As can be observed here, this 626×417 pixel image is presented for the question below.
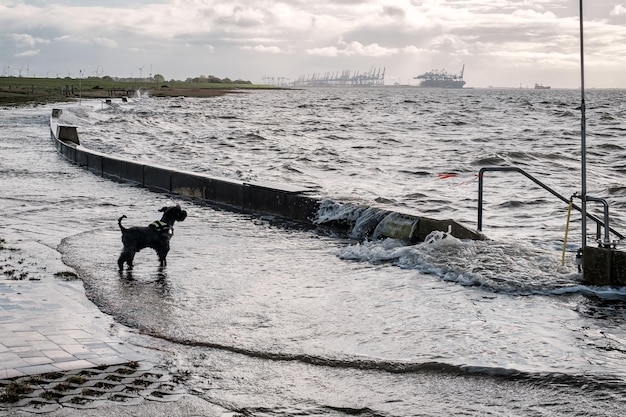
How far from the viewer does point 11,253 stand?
10188 millimetres

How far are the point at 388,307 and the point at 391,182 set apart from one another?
16556 millimetres

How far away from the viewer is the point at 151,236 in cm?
957

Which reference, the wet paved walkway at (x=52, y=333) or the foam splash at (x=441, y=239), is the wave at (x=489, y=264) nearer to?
the foam splash at (x=441, y=239)

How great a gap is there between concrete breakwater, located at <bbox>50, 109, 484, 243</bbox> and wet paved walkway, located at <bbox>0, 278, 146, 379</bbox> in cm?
521

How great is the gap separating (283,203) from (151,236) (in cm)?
490

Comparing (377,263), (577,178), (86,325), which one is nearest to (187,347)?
(86,325)

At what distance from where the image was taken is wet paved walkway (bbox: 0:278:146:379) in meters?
5.89

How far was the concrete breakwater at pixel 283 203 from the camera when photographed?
11703 millimetres

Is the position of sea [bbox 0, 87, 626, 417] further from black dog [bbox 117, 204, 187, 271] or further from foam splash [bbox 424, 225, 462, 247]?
black dog [bbox 117, 204, 187, 271]

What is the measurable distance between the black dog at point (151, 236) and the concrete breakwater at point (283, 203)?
3678mm

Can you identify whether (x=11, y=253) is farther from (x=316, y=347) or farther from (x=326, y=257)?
(x=316, y=347)

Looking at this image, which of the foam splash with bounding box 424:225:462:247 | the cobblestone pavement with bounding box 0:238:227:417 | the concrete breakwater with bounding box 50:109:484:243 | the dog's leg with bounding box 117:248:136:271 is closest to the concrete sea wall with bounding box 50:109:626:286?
the concrete breakwater with bounding box 50:109:484:243

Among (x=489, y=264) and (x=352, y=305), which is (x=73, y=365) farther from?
(x=489, y=264)

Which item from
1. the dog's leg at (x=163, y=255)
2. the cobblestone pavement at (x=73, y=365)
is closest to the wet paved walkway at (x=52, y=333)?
the cobblestone pavement at (x=73, y=365)
